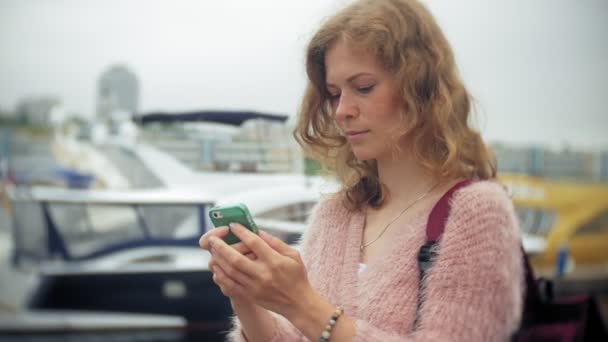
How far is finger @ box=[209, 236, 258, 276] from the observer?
74 cm

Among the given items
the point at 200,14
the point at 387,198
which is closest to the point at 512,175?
the point at 200,14

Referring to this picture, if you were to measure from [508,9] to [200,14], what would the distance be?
0.95 metres

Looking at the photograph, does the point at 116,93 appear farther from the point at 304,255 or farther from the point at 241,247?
the point at 241,247

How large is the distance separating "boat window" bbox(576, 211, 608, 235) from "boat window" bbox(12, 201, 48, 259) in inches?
82.5

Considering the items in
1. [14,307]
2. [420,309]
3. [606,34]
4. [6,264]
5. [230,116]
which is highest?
[606,34]

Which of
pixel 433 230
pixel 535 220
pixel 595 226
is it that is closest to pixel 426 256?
pixel 433 230

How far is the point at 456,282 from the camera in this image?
772 mm

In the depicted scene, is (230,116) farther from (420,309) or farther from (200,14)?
(420,309)

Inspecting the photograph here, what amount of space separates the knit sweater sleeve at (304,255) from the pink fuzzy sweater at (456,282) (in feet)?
0.38

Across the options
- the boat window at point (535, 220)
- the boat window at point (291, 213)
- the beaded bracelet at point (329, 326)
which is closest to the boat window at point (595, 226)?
the boat window at point (535, 220)

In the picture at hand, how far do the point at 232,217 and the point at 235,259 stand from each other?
7 cm

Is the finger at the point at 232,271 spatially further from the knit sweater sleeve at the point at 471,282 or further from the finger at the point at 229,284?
the knit sweater sleeve at the point at 471,282

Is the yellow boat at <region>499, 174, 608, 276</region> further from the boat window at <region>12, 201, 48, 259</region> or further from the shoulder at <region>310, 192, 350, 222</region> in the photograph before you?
the boat window at <region>12, 201, 48, 259</region>

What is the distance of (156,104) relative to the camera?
1771mm
